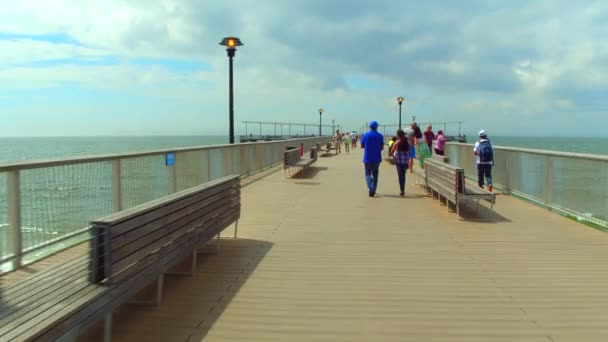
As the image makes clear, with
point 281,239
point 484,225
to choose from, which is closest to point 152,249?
point 281,239

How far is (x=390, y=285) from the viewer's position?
5.07 m

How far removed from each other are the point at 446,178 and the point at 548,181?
191 cm

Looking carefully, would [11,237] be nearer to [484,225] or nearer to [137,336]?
[137,336]

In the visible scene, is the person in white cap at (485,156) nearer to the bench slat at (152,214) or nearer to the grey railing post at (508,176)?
the grey railing post at (508,176)

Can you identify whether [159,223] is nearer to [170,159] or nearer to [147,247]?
[147,247]

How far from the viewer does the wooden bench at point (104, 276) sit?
2.84 meters

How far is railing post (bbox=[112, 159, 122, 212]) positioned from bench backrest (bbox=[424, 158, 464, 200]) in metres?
5.33

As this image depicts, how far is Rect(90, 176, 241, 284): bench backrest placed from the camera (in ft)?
11.4

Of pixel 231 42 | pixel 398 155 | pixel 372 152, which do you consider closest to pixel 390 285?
pixel 372 152

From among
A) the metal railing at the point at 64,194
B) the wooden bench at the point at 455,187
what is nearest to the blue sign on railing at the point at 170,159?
the metal railing at the point at 64,194

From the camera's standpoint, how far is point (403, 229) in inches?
315

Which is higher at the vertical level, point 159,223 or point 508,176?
point 159,223

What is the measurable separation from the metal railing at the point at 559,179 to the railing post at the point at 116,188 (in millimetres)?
6911

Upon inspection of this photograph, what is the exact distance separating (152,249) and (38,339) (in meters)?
1.60
